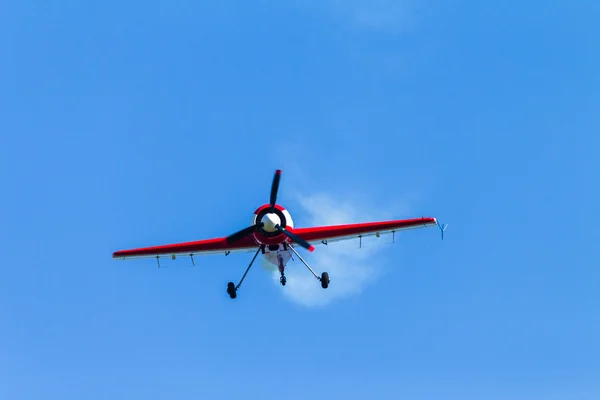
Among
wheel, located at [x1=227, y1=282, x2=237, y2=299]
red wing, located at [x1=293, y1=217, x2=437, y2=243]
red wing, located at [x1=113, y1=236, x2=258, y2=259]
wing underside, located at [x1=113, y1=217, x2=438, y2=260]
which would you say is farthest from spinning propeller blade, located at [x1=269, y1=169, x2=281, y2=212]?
wheel, located at [x1=227, y1=282, x2=237, y2=299]

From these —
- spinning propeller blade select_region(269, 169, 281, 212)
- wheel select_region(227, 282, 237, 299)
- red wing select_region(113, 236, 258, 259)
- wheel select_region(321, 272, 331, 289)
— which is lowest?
wheel select_region(227, 282, 237, 299)

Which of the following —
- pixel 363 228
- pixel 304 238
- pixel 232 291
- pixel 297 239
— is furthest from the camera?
pixel 363 228

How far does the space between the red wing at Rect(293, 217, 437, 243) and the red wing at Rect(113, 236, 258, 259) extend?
4654 millimetres

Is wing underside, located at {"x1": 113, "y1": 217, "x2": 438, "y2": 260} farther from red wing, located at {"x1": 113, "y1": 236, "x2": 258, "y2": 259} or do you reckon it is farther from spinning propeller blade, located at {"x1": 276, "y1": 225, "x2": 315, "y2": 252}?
spinning propeller blade, located at {"x1": 276, "y1": 225, "x2": 315, "y2": 252}

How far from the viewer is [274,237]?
148 ft

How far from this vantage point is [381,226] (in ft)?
164

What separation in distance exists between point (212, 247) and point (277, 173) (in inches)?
376

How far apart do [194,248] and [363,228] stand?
1159 cm

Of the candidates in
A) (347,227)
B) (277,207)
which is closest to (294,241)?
(277,207)

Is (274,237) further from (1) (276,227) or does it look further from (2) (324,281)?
(2) (324,281)

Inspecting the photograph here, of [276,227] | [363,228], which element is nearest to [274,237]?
[276,227]

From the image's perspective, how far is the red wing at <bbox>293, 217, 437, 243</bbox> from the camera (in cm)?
4953

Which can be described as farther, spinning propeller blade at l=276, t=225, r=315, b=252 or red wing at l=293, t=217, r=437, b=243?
red wing at l=293, t=217, r=437, b=243

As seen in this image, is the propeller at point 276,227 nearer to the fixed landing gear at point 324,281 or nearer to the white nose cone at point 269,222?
the white nose cone at point 269,222
